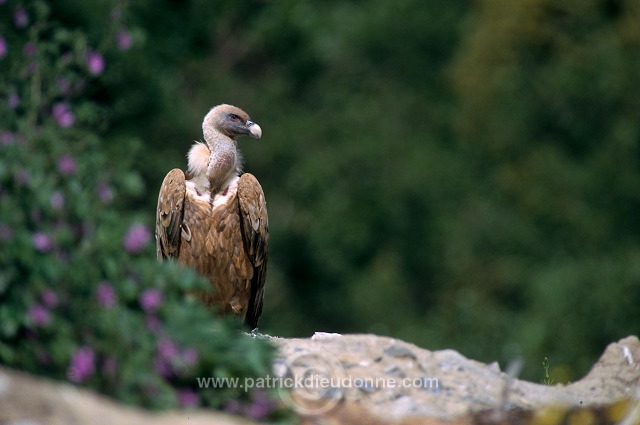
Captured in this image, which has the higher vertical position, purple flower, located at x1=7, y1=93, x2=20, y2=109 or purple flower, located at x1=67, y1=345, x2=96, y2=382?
purple flower, located at x1=7, y1=93, x2=20, y2=109

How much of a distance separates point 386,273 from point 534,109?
19.9 feet

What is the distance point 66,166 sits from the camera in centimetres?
657

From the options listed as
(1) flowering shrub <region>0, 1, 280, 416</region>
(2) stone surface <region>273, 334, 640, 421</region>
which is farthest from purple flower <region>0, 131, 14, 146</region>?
(2) stone surface <region>273, 334, 640, 421</region>

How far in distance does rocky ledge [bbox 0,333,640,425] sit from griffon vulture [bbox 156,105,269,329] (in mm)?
1643

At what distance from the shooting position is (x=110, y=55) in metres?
20.5

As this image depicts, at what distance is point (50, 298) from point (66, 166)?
2.26 ft

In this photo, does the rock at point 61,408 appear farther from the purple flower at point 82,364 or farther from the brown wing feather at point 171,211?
the brown wing feather at point 171,211

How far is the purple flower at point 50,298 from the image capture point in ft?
20.3

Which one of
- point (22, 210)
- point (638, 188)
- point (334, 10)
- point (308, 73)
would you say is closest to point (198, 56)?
point (308, 73)

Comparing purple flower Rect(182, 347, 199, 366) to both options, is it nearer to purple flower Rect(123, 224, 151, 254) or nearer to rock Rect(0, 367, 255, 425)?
rock Rect(0, 367, 255, 425)

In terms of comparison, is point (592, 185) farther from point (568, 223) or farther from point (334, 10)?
point (334, 10)

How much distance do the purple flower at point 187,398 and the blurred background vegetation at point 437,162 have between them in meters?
14.5

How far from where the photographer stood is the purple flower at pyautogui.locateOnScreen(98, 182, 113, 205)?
6.54 m

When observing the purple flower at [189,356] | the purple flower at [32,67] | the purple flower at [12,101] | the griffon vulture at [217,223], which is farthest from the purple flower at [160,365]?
the griffon vulture at [217,223]
